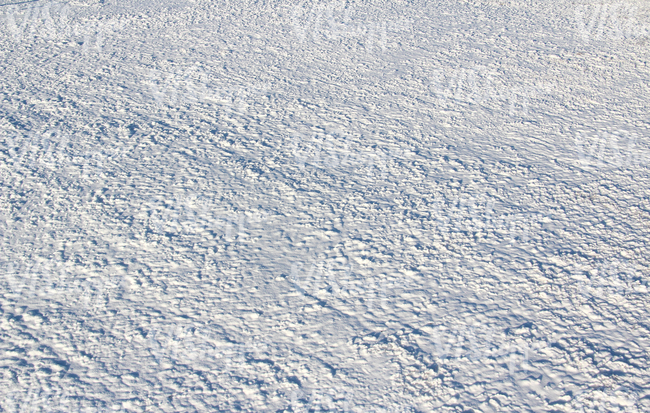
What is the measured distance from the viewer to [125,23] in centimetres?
481

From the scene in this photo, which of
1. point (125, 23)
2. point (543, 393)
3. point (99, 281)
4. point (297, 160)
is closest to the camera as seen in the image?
point (543, 393)

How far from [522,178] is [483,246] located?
60cm

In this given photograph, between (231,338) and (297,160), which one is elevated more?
(297,160)

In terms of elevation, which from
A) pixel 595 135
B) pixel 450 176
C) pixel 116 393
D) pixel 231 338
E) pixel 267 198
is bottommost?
pixel 116 393

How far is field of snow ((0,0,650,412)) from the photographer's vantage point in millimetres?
1904

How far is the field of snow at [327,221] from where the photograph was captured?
1.90 m

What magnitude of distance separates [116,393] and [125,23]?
149 inches

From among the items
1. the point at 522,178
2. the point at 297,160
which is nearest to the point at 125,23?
the point at 297,160

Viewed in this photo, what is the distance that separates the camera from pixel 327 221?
8.55ft

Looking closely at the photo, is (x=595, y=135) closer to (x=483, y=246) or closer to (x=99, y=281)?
(x=483, y=246)

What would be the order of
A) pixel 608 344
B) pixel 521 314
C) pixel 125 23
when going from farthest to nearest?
1. pixel 125 23
2. pixel 521 314
3. pixel 608 344

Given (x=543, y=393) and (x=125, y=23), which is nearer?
(x=543, y=393)

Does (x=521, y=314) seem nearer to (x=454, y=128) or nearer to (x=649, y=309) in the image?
(x=649, y=309)

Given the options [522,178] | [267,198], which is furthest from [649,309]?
[267,198]
